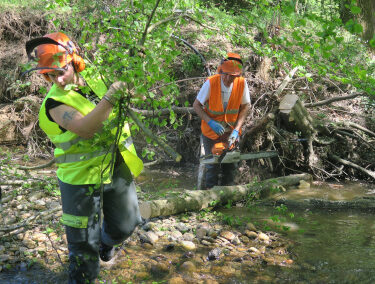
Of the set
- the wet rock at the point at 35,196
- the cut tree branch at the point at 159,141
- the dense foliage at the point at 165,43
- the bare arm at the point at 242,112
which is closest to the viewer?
the cut tree branch at the point at 159,141

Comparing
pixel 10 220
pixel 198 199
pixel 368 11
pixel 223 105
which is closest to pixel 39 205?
pixel 10 220

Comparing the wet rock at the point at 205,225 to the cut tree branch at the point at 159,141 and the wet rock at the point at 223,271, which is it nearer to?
the wet rock at the point at 223,271

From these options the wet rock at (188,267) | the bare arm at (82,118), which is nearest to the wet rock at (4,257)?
the wet rock at (188,267)

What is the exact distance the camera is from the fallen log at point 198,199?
4193 millimetres

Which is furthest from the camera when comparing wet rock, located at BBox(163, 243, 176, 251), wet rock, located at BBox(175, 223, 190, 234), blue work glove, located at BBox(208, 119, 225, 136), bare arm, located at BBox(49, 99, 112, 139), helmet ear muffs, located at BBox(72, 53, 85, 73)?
blue work glove, located at BBox(208, 119, 225, 136)

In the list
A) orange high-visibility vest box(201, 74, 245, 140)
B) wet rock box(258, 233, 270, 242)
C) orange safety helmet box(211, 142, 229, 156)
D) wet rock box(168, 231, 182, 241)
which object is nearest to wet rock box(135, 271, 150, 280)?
wet rock box(168, 231, 182, 241)

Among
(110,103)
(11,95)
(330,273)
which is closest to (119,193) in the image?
(110,103)

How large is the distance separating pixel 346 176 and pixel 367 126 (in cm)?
104

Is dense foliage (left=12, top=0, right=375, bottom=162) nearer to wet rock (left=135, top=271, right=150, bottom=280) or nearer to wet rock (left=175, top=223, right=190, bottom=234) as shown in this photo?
wet rock (left=135, top=271, right=150, bottom=280)

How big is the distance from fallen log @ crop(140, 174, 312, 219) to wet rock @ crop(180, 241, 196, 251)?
58 cm

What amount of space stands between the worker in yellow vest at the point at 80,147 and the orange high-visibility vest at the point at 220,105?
2370 mm

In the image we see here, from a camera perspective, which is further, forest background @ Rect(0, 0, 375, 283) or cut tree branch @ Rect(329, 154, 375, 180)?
cut tree branch @ Rect(329, 154, 375, 180)

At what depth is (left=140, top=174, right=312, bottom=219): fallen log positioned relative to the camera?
419 centimetres

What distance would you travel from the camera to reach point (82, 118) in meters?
2.24
